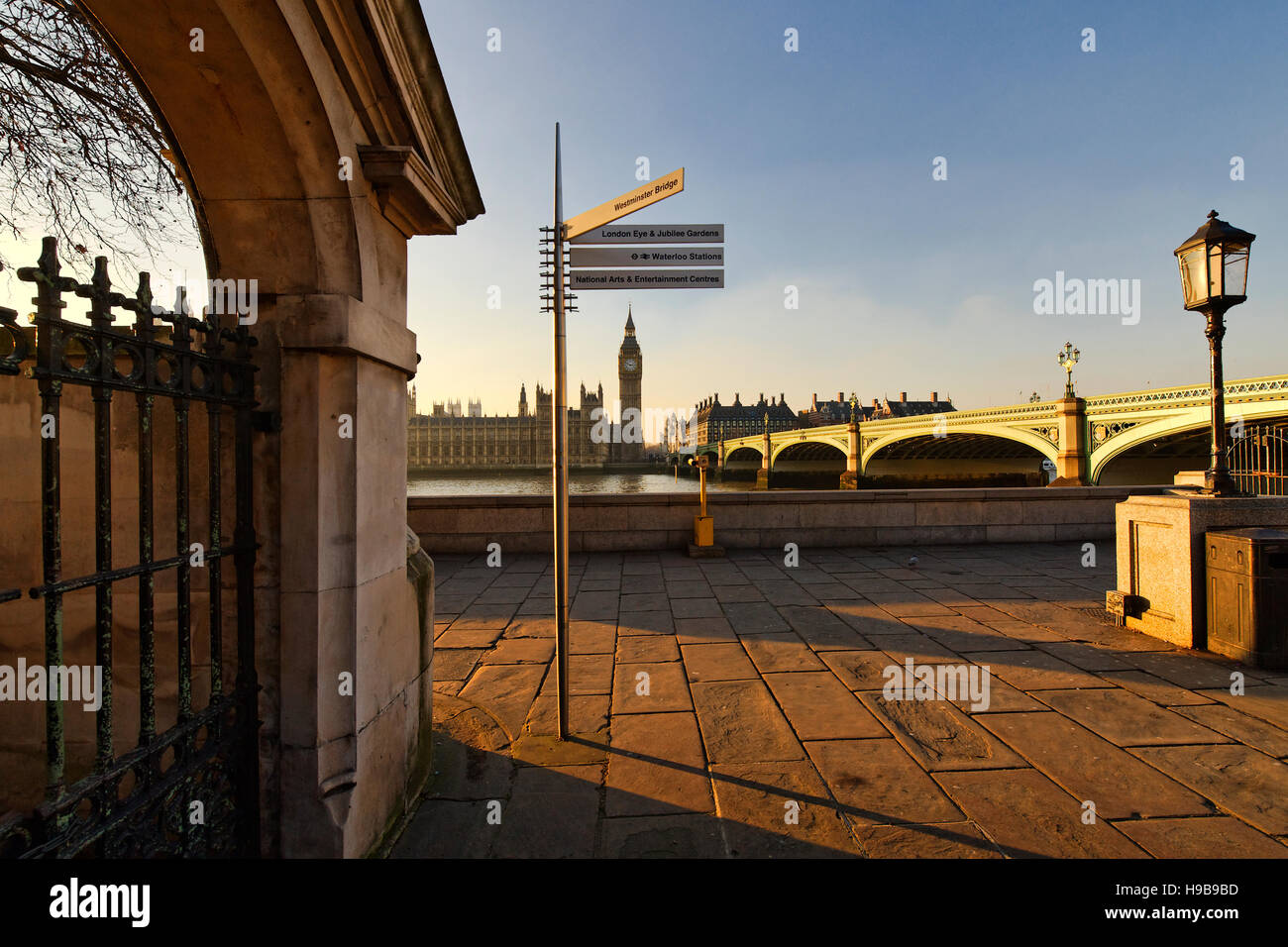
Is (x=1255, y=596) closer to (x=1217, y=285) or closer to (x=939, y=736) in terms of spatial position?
(x=1217, y=285)

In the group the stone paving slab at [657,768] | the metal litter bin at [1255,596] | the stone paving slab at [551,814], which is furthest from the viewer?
the metal litter bin at [1255,596]

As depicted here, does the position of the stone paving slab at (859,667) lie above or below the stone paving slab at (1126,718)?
above

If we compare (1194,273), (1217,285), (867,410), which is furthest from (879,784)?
(867,410)

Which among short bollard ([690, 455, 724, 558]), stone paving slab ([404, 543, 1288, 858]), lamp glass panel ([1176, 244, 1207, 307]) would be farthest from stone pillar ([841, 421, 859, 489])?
lamp glass panel ([1176, 244, 1207, 307])

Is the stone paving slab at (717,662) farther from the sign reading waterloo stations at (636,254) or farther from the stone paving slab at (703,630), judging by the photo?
the sign reading waterloo stations at (636,254)

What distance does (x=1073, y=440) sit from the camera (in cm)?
2652

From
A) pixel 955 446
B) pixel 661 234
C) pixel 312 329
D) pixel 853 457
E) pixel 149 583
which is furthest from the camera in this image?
pixel 955 446

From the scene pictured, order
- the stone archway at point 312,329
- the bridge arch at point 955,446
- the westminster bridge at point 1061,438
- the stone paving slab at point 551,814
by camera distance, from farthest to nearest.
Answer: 1. the bridge arch at point 955,446
2. the westminster bridge at point 1061,438
3. the stone paving slab at point 551,814
4. the stone archway at point 312,329

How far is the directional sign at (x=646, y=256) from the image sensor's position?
9.89ft

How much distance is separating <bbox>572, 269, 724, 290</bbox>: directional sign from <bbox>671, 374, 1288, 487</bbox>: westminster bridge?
8263mm

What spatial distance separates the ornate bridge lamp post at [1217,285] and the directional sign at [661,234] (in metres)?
4.53

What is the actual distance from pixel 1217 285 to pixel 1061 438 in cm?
2703

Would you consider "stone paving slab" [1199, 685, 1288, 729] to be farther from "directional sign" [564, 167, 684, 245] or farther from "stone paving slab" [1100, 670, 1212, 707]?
"directional sign" [564, 167, 684, 245]

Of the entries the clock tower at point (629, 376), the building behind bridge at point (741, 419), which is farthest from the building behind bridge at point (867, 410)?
the clock tower at point (629, 376)
